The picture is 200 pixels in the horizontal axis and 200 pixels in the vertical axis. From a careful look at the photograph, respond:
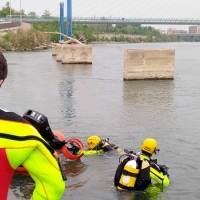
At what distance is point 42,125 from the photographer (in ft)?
17.9

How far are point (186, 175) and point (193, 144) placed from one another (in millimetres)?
A: 2804

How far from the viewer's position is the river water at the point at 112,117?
866cm

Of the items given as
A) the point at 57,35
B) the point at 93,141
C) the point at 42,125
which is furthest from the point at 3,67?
the point at 57,35

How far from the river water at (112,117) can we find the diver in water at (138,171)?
0.29 metres

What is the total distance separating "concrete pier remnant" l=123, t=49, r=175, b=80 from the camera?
85.7 feet

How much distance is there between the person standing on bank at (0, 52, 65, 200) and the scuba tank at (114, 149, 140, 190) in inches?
205

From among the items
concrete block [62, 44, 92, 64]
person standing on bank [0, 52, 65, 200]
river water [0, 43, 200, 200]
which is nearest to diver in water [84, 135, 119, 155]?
river water [0, 43, 200, 200]

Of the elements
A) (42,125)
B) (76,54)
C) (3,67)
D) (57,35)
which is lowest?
(57,35)

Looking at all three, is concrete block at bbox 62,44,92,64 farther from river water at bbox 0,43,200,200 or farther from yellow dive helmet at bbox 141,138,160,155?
yellow dive helmet at bbox 141,138,160,155

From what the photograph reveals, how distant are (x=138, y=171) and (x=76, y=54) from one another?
32.9 metres

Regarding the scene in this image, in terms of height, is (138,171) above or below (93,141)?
above

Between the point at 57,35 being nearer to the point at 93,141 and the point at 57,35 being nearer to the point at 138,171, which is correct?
the point at 93,141

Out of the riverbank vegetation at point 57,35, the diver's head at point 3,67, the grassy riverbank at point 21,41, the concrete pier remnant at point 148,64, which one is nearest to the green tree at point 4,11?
the riverbank vegetation at point 57,35

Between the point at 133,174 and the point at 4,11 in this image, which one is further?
the point at 4,11
